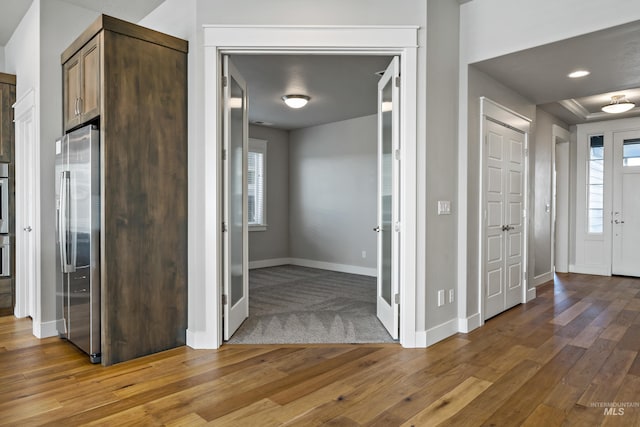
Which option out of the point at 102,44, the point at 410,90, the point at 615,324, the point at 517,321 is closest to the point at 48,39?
the point at 102,44

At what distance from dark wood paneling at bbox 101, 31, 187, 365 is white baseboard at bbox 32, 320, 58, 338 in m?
1.12

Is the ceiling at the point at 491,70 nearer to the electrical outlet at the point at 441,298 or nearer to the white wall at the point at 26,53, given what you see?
the white wall at the point at 26,53

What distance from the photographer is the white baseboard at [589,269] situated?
6730mm

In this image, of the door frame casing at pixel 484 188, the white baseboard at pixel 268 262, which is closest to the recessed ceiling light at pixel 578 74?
the door frame casing at pixel 484 188

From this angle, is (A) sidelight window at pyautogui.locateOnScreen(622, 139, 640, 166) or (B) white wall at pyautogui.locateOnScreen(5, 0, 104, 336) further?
(A) sidelight window at pyautogui.locateOnScreen(622, 139, 640, 166)

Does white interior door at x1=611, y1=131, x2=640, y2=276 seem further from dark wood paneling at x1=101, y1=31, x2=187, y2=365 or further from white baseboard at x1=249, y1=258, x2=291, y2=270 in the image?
dark wood paneling at x1=101, y1=31, x2=187, y2=365

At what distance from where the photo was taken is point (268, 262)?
777 centimetres

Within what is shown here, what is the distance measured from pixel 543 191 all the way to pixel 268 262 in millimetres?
4872

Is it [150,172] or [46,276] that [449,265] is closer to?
[150,172]

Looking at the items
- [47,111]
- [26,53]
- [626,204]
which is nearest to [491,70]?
[47,111]

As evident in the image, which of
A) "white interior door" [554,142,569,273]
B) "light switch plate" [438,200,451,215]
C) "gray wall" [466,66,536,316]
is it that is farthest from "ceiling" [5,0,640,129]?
"light switch plate" [438,200,451,215]

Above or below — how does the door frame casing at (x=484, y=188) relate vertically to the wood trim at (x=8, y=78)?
below

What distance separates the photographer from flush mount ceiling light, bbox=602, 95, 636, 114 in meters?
5.47

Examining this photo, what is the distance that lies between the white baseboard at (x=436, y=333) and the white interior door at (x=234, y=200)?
1597 mm
